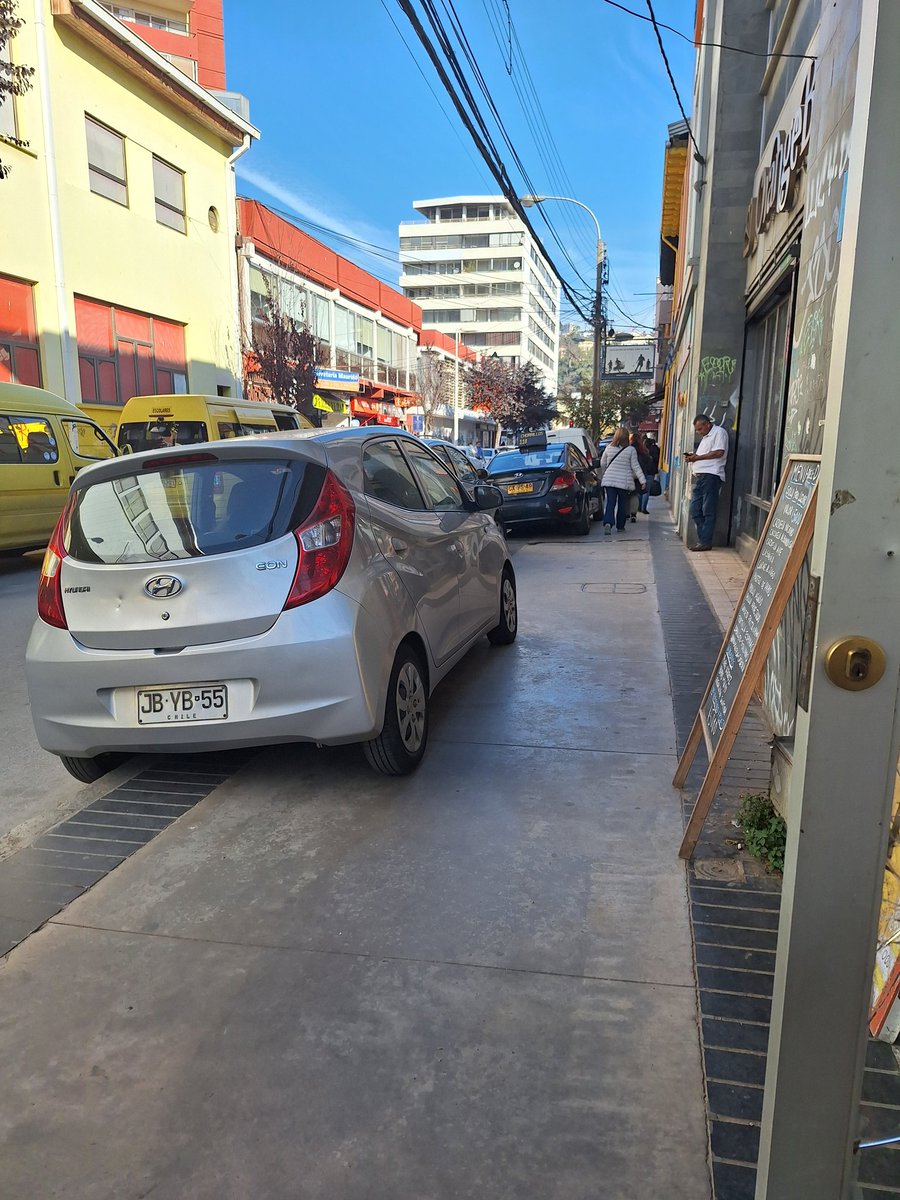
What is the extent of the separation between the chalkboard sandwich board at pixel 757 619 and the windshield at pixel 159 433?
12263mm

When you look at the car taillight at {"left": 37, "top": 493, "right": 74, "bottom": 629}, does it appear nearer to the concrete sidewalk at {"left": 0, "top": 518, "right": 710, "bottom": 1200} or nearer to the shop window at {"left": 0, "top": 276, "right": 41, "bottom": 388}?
the concrete sidewalk at {"left": 0, "top": 518, "right": 710, "bottom": 1200}

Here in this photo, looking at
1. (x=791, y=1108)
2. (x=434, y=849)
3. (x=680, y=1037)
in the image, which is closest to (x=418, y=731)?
(x=434, y=849)

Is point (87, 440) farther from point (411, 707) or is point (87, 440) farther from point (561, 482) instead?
point (411, 707)

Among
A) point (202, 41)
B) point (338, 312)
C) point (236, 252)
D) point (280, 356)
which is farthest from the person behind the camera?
point (338, 312)

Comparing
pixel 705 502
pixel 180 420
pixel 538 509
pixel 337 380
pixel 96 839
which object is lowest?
pixel 96 839

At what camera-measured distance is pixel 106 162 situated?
19969 millimetres

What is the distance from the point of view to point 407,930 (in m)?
2.79

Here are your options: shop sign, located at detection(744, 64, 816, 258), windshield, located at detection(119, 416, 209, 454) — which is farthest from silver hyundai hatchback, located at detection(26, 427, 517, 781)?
windshield, located at detection(119, 416, 209, 454)

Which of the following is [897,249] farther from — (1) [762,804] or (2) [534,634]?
(2) [534,634]

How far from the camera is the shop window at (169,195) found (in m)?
22.0

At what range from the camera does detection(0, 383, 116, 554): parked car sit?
1032cm

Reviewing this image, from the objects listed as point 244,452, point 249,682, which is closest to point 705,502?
point 244,452

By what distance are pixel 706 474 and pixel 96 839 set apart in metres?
8.89

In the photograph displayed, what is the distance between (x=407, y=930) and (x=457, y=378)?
5080 cm
